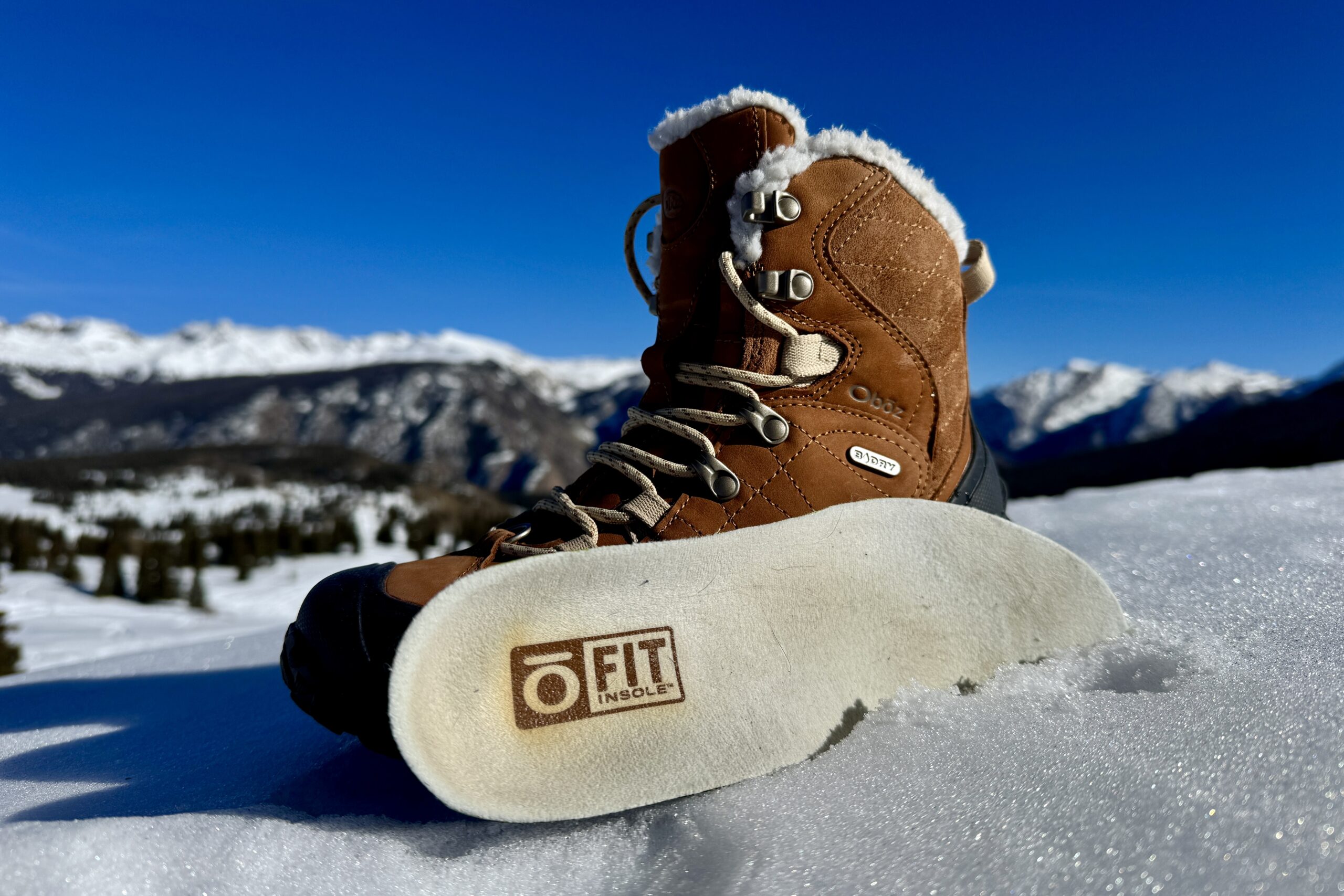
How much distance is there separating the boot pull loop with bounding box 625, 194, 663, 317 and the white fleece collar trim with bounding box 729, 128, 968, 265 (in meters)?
0.25

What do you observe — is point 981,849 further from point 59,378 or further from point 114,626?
point 59,378

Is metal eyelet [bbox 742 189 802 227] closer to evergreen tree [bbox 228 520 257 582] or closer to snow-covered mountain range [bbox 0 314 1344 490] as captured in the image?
evergreen tree [bbox 228 520 257 582]

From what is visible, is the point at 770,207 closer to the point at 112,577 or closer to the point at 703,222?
the point at 703,222

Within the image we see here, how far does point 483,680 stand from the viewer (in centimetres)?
84

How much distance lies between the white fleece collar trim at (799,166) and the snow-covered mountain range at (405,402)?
29152 millimetres

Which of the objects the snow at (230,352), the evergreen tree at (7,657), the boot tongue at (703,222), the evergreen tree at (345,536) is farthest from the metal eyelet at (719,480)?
the snow at (230,352)

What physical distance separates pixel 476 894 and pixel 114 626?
16.1ft

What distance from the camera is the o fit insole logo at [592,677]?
2.79ft

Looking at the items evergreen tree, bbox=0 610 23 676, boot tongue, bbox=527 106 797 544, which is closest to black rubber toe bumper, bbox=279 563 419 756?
boot tongue, bbox=527 106 797 544

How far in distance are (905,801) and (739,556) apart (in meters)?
0.34

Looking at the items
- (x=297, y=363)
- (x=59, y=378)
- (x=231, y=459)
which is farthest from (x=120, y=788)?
(x=297, y=363)

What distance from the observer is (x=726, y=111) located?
1.17 meters

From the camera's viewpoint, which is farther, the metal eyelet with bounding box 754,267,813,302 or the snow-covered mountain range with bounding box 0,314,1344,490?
the snow-covered mountain range with bounding box 0,314,1344,490

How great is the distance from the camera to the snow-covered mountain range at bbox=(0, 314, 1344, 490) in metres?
56.8
